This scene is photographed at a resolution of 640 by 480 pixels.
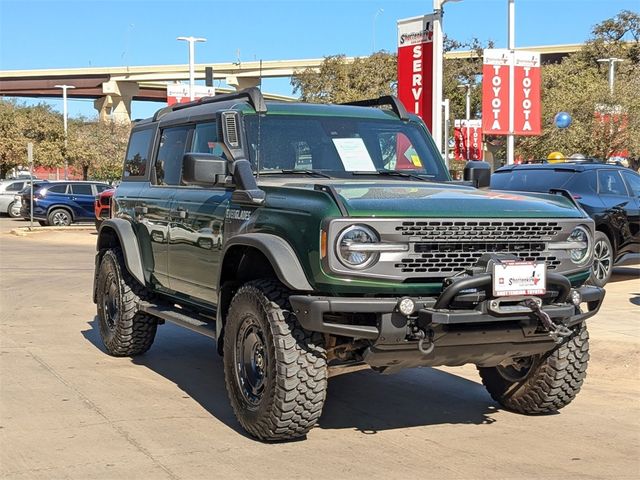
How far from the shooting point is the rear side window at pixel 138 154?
321 inches

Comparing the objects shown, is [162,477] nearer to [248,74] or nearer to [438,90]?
[438,90]

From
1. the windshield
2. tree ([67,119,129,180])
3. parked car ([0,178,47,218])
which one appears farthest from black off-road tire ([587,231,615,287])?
tree ([67,119,129,180])

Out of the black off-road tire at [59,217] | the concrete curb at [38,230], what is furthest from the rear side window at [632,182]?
the black off-road tire at [59,217]

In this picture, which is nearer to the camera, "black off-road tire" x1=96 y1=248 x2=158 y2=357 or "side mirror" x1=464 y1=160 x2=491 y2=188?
"side mirror" x1=464 y1=160 x2=491 y2=188

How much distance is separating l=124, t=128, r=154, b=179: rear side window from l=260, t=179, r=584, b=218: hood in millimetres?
2617

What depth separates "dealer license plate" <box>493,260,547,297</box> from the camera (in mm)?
4828

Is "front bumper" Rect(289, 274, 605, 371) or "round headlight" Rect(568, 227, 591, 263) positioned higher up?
"round headlight" Rect(568, 227, 591, 263)

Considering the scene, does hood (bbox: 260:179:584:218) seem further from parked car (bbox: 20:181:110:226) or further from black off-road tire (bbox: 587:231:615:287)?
parked car (bbox: 20:181:110:226)

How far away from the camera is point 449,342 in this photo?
492 cm

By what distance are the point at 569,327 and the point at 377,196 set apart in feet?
4.72

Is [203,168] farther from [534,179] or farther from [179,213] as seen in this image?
[534,179]

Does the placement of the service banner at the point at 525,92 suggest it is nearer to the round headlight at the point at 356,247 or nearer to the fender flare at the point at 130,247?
the fender flare at the point at 130,247

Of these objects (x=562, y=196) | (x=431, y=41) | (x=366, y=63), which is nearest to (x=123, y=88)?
(x=366, y=63)

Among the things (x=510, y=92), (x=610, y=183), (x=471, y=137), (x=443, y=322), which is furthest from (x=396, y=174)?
(x=471, y=137)
